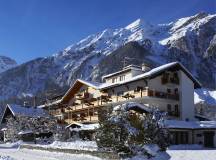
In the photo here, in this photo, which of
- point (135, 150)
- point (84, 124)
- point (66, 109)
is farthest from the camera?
point (66, 109)

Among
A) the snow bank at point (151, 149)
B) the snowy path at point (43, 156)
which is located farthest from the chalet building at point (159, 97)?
the snow bank at point (151, 149)

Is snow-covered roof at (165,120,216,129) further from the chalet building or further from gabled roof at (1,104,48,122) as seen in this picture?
gabled roof at (1,104,48,122)

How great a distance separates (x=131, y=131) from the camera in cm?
2947

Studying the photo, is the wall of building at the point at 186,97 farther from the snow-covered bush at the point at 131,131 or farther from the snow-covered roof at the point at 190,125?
the snow-covered bush at the point at 131,131

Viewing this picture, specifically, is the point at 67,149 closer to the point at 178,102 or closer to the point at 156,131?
the point at 156,131

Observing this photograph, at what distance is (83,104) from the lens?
240 feet

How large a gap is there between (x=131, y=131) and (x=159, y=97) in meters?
30.7

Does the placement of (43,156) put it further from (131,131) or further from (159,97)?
(159,97)

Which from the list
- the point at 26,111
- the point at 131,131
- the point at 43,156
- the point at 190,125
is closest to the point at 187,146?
the point at 190,125

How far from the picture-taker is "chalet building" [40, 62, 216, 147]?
5669 cm

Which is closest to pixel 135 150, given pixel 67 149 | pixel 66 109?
pixel 67 149

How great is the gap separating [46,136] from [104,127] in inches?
1664

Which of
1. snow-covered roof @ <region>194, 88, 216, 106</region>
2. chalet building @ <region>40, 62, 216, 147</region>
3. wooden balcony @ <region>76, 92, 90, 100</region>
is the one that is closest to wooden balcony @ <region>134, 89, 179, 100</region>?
chalet building @ <region>40, 62, 216, 147</region>

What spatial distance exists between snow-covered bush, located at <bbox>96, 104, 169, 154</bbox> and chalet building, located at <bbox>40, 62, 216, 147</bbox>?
20.4 meters
